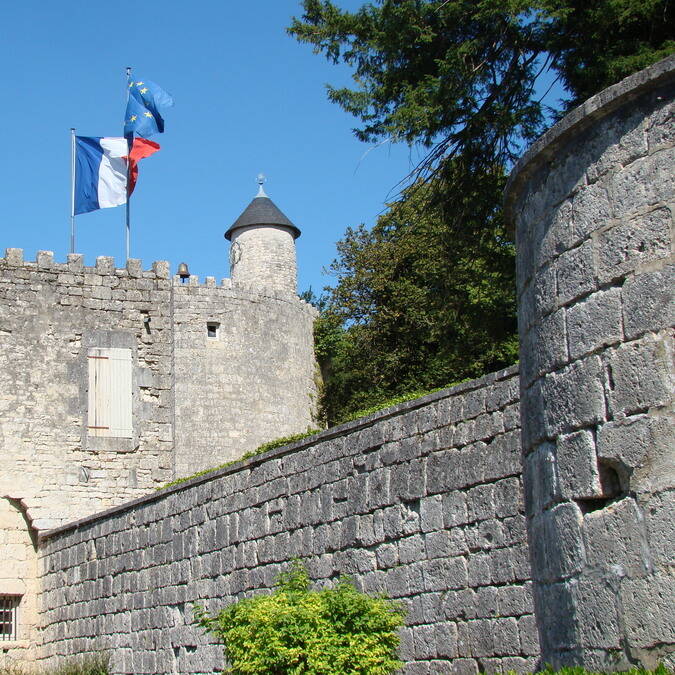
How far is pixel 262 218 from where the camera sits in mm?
28734

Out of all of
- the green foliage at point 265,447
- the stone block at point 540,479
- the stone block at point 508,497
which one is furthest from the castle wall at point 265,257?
the stone block at point 540,479

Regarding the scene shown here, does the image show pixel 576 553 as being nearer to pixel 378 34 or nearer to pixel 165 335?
pixel 378 34

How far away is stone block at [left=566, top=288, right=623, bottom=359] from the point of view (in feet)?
13.3

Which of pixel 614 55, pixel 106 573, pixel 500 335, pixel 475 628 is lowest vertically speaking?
pixel 475 628

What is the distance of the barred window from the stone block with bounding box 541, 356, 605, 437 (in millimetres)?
13532

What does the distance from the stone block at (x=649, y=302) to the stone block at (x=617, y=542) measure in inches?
24.2

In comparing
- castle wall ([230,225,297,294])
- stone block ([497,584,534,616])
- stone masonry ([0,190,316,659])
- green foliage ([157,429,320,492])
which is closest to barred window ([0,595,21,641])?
stone masonry ([0,190,316,659])

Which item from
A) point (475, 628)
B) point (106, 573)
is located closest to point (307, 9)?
point (106, 573)

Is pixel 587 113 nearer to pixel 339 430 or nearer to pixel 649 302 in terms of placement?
pixel 649 302

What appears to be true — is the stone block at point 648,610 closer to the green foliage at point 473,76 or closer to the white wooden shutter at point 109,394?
the green foliage at point 473,76

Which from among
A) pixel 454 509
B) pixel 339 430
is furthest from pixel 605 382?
pixel 339 430

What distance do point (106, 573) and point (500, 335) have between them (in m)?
6.94

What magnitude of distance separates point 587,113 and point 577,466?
1341 mm

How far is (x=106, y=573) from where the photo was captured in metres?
13.6
